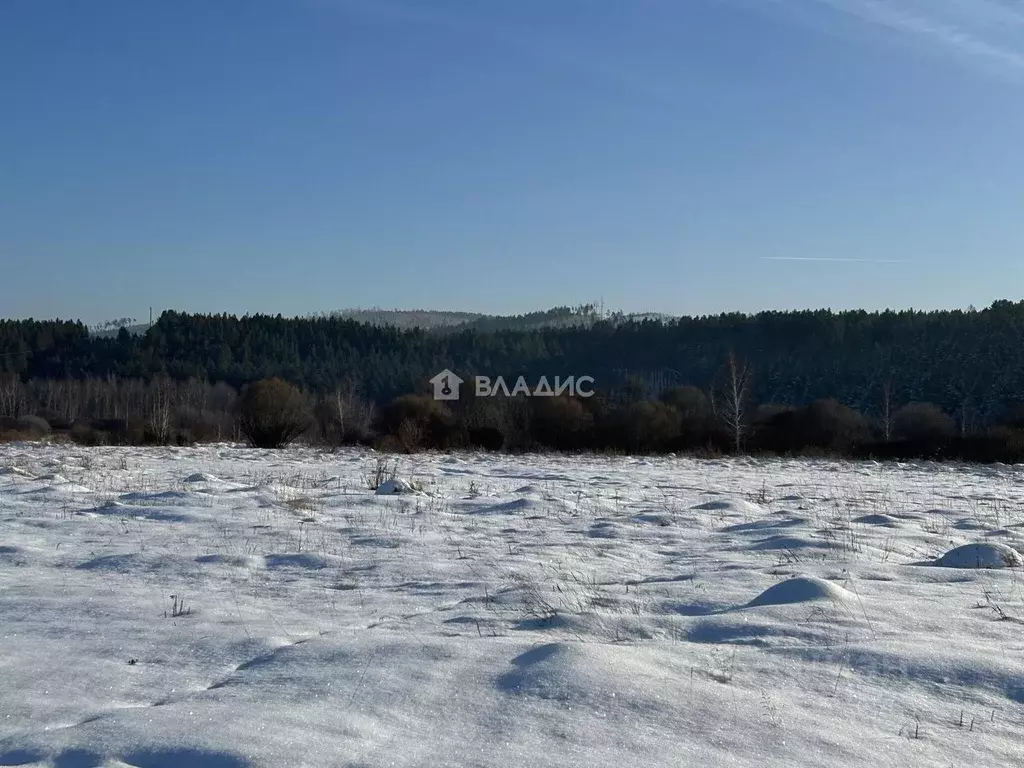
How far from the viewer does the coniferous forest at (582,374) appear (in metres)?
35.8

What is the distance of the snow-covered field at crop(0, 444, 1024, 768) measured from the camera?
2879 mm

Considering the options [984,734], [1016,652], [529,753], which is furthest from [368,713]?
[1016,652]

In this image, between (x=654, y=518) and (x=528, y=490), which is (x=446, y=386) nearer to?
(x=528, y=490)

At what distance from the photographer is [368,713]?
10.2ft

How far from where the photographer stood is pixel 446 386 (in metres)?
55.0

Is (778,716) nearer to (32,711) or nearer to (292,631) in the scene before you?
(292,631)

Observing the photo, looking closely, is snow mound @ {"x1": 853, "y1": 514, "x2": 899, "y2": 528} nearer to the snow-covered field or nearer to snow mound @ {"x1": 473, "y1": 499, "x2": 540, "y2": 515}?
the snow-covered field

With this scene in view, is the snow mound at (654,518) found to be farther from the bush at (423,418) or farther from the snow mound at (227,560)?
the bush at (423,418)

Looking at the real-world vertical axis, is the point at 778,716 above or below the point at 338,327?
below

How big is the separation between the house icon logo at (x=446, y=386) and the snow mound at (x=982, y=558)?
4472 cm

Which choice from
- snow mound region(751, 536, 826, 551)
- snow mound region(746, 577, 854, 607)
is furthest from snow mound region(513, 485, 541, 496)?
snow mound region(746, 577, 854, 607)

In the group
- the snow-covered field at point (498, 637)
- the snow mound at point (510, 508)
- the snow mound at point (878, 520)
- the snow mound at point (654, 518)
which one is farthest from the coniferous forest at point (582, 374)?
the snow-covered field at point (498, 637)

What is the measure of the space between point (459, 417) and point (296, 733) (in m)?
38.6

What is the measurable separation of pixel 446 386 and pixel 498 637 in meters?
51.1
